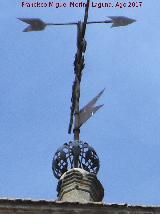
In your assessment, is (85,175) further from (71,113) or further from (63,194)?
(71,113)

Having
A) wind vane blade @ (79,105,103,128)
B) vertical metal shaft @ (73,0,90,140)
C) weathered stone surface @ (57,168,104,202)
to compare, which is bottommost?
weathered stone surface @ (57,168,104,202)

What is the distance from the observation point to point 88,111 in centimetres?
1530

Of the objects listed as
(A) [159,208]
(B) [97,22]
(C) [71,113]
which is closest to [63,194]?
(C) [71,113]

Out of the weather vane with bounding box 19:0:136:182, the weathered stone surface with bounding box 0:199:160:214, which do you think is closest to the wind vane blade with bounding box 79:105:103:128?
the weather vane with bounding box 19:0:136:182

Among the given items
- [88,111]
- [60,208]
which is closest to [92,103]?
[88,111]

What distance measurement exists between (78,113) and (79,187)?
6.11 ft

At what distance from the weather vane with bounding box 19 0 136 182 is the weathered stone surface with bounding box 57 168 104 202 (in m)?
0.32

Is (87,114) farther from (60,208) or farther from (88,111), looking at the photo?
(60,208)

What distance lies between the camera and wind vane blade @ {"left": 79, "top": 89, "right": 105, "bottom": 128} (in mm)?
15113

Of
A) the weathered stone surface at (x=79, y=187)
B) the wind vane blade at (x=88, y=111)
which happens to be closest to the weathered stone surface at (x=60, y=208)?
the weathered stone surface at (x=79, y=187)

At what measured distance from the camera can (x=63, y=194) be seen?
14.0 metres

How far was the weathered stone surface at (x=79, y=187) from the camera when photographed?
1388 centimetres

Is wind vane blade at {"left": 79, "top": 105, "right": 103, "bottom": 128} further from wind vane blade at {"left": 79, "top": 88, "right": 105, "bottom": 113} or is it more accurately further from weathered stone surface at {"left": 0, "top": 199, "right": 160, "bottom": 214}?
weathered stone surface at {"left": 0, "top": 199, "right": 160, "bottom": 214}

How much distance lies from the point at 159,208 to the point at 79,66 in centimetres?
494
